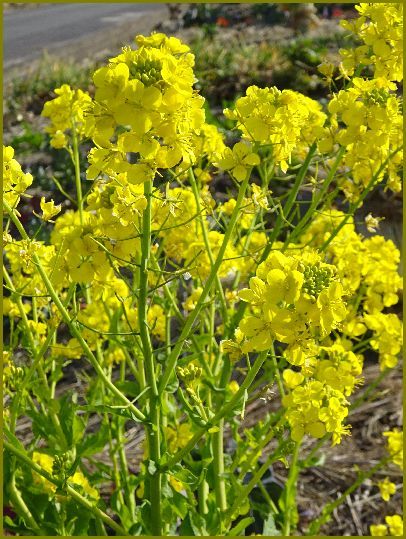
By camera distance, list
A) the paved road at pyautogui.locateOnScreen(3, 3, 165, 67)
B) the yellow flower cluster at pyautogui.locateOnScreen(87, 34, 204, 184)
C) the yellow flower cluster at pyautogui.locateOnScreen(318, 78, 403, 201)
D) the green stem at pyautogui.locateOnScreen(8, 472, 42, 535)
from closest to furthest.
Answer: the yellow flower cluster at pyautogui.locateOnScreen(87, 34, 204, 184) < the yellow flower cluster at pyautogui.locateOnScreen(318, 78, 403, 201) < the green stem at pyautogui.locateOnScreen(8, 472, 42, 535) < the paved road at pyautogui.locateOnScreen(3, 3, 165, 67)

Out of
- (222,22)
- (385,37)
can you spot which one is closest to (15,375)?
(385,37)

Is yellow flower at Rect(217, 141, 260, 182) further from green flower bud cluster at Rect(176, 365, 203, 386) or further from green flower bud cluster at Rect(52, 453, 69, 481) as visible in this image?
green flower bud cluster at Rect(52, 453, 69, 481)

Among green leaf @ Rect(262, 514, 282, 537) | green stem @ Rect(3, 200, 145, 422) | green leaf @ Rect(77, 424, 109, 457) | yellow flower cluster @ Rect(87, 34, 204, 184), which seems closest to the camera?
yellow flower cluster @ Rect(87, 34, 204, 184)

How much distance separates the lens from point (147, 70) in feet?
4.91

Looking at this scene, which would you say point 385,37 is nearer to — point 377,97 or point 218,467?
point 377,97

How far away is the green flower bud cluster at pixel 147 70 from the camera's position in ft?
4.85

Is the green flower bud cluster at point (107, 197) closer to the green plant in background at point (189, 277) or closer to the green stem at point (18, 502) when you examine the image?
the green plant in background at point (189, 277)

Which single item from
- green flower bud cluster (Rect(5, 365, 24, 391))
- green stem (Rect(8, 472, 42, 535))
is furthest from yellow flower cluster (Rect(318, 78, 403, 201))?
green stem (Rect(8, 472, 42, 535))

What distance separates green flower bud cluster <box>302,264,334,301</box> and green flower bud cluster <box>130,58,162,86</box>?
0.51 metres

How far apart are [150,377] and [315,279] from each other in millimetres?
525

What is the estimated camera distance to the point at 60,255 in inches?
68.1

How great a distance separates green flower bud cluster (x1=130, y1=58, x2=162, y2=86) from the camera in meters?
1.48

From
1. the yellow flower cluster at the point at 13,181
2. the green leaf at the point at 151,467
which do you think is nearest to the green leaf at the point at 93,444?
the green leaf at the point at 151,467

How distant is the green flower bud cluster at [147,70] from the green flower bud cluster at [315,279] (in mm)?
514
